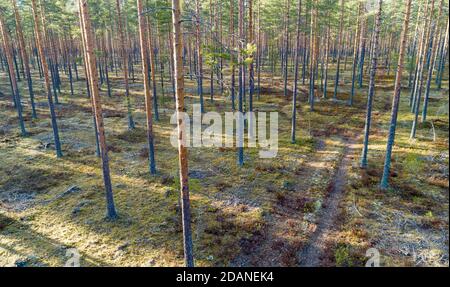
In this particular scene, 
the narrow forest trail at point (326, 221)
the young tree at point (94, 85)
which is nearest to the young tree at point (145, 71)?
the young tree at point (94, 85)

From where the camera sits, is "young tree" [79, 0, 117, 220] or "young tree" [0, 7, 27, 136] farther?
"young tree" [0, 7, 27, 136]

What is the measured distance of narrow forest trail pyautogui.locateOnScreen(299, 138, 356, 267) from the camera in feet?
40.7

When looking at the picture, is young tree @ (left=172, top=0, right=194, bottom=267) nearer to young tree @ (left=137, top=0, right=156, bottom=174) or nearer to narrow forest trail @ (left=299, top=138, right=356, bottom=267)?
narrow forest trail @ (left=299, top=138, right=356, bottom=267)

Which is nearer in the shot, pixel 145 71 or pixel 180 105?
pixel 180 105

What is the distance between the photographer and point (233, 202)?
16609 millimetres

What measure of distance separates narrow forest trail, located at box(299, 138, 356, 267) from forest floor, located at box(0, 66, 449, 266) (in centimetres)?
7

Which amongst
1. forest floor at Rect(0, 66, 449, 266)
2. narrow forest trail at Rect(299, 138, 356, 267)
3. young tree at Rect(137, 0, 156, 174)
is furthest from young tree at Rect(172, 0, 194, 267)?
young tree at Rect(137, 0, 156, 174)

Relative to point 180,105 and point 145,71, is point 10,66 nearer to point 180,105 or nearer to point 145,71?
point 145,71

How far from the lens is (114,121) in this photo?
31.3m

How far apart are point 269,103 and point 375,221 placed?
25.1 metres

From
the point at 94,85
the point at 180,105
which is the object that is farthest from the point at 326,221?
the point at 94,85

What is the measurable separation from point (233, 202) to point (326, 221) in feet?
16.1
